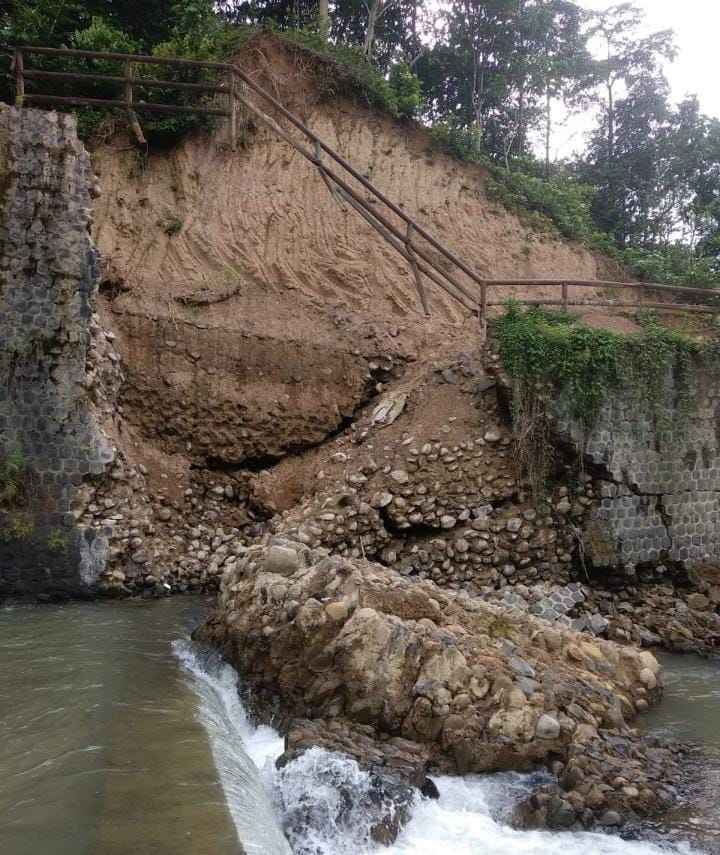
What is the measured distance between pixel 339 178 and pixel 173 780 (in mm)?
13555

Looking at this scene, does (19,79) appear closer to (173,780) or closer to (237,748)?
(237,748)

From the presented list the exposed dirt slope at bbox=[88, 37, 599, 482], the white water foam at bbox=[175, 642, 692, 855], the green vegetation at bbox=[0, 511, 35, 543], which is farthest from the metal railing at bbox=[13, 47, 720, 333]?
the white water foam at bbox=[175, 642, 692, 855]

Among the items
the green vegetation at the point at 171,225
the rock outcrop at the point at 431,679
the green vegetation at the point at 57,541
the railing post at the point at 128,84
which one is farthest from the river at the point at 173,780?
the railing post at the point at 128,84

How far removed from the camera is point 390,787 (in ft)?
18.0

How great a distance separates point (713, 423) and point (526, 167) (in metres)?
11.5

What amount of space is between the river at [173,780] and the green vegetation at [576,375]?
4.78 m

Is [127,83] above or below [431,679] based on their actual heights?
above

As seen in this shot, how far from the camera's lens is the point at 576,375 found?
11773mm

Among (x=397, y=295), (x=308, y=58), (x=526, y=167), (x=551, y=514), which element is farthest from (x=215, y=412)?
(x=526, y=167)

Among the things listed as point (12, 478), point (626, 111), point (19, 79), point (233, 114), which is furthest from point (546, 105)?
point (12, 478)

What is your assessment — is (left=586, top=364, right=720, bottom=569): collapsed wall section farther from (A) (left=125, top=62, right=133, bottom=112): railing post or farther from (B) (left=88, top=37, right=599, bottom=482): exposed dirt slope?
(A) (left=125, top=62, right=133, bottom=112): railing post

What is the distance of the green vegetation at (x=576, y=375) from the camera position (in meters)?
11.6

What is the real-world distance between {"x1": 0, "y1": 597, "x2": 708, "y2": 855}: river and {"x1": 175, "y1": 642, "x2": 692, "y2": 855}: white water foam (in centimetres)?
1

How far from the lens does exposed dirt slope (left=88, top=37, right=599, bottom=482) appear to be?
12680mm
